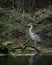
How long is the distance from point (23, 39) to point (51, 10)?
530 cm

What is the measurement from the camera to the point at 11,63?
14.8m

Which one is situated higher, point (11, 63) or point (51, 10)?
point (11, 63)

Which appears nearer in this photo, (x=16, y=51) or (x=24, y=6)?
(x=16, y=51)

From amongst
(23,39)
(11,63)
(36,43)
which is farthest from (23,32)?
(11,63)

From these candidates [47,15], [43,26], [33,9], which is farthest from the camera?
[33,9]

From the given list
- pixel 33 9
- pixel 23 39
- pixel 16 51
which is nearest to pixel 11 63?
pixel 16 51

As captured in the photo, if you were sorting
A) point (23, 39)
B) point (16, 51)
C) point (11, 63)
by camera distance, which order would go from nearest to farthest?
point (11, 63) < point (16, 51) < point (23, 39)

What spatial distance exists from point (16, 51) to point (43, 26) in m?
5.72

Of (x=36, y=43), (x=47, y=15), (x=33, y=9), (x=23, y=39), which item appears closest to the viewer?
(x=36, y=43)

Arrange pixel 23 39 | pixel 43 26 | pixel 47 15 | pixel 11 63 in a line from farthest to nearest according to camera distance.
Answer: pixel 47 15 < pixel 43 26 < pixel 23 39 < pixel 11 63

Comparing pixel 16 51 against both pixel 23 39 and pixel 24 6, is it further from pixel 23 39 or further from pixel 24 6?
pixel 24 6

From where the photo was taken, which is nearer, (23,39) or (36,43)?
(36,43)

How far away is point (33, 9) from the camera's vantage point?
27.4 meters

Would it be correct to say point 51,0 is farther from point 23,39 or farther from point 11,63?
point 11,63
